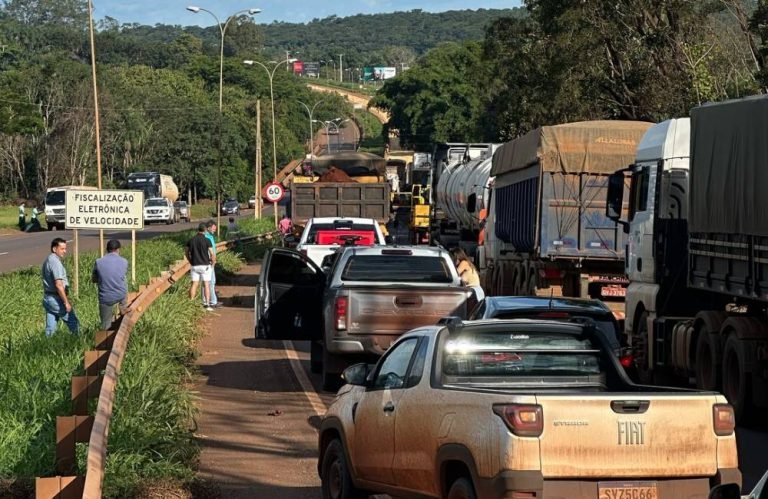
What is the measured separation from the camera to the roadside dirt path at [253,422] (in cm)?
1105

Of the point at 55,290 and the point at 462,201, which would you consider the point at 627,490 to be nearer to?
the point at 55,290

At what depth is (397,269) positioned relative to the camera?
670 inches

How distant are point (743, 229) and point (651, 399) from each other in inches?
274

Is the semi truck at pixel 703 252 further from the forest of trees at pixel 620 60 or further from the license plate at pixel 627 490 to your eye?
the forest of trees at pixel 620 60

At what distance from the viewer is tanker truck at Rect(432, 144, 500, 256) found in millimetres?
35812

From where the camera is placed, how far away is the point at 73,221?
24.6 metres

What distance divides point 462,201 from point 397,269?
23258mm

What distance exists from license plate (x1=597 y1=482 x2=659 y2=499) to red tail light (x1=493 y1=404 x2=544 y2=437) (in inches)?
19.2

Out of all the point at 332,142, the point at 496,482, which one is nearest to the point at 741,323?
the point at 496,482

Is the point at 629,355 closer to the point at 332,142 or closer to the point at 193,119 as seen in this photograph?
the point at 193,119

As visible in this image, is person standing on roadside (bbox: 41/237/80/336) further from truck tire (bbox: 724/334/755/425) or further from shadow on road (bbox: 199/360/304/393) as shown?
truck tire (bbox: 724/334/755/425)

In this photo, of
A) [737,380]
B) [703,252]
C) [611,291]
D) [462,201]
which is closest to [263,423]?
[737,380]

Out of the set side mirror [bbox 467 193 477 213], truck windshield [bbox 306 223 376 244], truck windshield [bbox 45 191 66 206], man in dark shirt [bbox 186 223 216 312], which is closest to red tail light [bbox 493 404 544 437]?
man in dark shirt [bbox 186 223 216 312]

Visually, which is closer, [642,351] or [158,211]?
[642,351]
